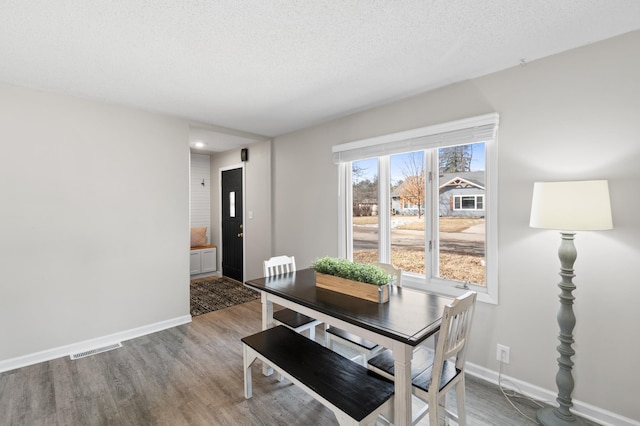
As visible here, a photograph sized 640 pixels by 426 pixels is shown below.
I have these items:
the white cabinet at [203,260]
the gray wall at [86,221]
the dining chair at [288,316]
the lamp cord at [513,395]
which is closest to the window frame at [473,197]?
the lamp cord at [513,395]

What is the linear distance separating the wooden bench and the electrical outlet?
4.03ft

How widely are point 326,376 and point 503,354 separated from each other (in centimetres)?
154

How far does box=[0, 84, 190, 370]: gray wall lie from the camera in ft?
8.70

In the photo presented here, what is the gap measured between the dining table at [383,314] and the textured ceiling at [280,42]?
5.66 ft

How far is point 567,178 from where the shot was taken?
2.06m

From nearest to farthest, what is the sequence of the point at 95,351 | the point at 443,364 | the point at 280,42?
the point at 443,364 < the point at 280,42 < the point at 95,351

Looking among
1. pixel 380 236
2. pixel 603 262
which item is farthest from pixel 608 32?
pixel 380 236

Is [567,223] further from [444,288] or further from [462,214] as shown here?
[444,288]

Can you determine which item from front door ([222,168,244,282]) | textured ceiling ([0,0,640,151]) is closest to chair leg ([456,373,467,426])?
textured ceiling ([0,0,640,151])

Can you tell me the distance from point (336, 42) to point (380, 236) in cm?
198

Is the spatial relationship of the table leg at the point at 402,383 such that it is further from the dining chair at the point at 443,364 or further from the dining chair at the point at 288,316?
the dining chair at the point at 288,316

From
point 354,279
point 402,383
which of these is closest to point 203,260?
point 354,279

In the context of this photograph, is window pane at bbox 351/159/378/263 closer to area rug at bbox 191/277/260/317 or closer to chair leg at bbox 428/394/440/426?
chair leg at bbox 428/394/440/426

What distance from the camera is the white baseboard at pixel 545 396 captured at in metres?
1.88
